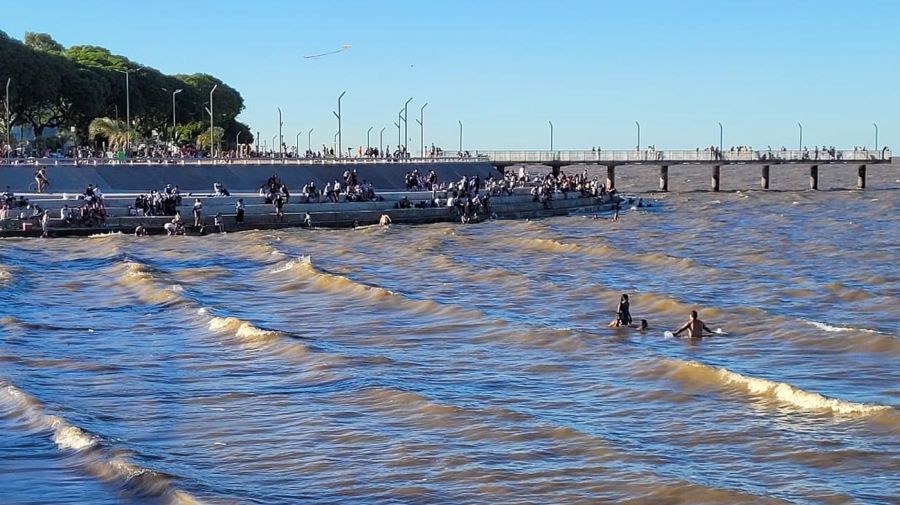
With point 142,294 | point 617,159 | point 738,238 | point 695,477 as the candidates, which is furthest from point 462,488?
point 617,159

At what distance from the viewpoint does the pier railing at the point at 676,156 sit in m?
99.4

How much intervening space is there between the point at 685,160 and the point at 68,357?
80627mm

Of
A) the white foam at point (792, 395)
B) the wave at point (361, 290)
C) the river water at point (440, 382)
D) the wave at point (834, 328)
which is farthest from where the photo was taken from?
the wave at point (361, 290)

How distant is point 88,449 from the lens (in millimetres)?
17828

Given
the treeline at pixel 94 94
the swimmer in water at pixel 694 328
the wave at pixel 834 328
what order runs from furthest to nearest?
the treeline at pixel 94 94 → the wave at pixel 834 328 → the swimmer in water at pixel 694 328

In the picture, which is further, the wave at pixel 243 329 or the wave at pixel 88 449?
the wave at pixel 243 329

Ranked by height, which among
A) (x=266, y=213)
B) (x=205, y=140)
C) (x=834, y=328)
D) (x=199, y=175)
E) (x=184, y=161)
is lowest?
(x=834, y=328)

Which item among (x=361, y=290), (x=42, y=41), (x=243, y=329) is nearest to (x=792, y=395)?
(x=243, y=329)

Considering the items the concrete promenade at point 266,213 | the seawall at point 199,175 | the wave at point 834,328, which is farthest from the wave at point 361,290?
the seawall at point 199,175

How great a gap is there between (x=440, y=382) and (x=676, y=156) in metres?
82.9

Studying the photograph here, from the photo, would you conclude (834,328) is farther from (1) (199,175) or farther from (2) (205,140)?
(2) (205,140)

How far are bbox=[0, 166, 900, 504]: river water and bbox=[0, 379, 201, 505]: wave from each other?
0.05 m

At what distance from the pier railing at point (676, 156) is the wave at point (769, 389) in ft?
243

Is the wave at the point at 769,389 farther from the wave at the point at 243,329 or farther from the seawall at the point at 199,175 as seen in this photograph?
the seawall at the point at 199,175
